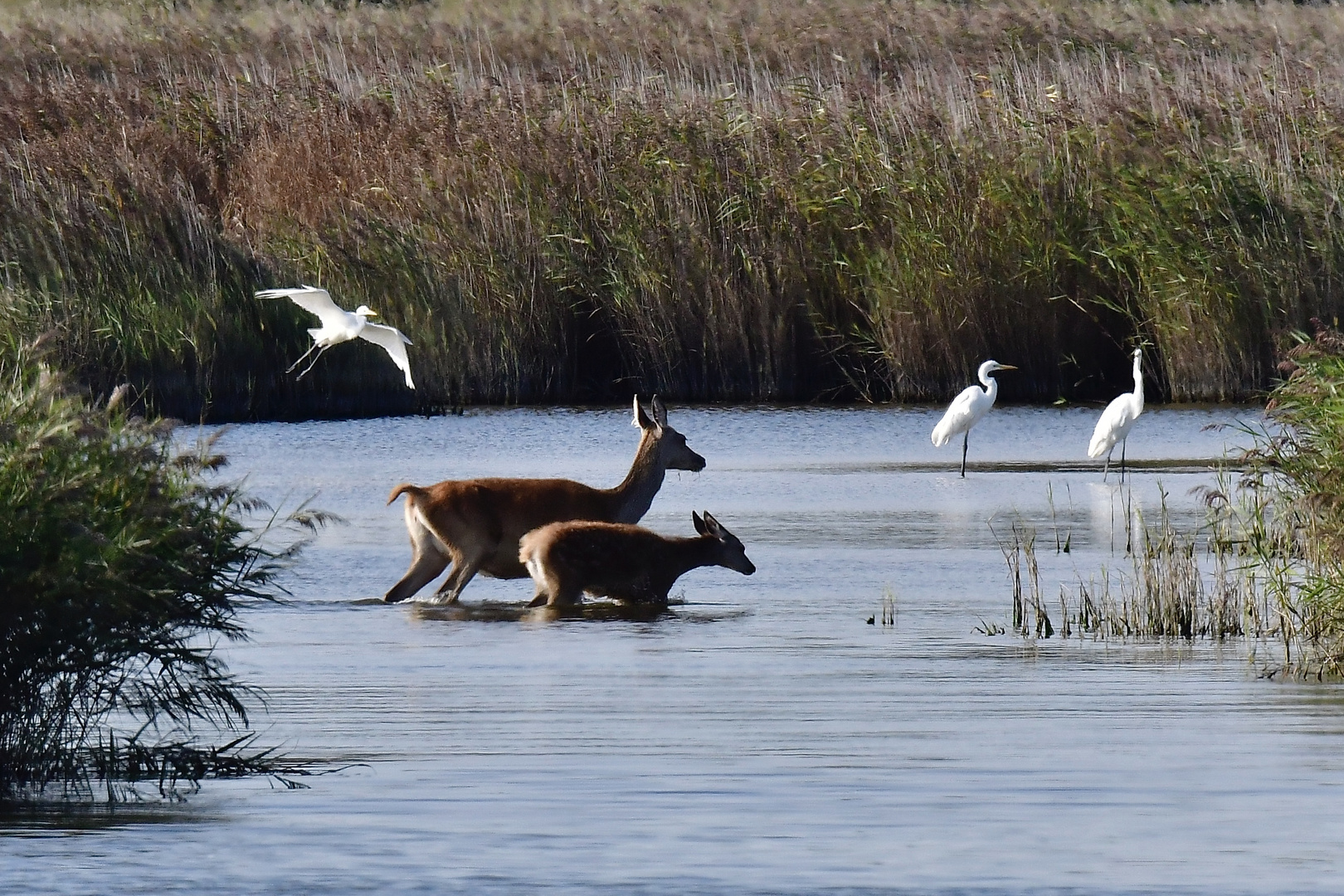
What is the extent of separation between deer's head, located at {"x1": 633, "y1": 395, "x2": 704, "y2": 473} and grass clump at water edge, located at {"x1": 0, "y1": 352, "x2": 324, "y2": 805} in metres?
5.27

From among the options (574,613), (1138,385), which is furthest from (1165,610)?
(1138,385)

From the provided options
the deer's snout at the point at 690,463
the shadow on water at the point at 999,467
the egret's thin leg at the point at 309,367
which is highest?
the egret's thin leg at the point at 309,367

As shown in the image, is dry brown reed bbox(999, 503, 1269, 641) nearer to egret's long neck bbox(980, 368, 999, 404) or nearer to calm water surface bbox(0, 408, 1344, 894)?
calm water surface bbox(0, 408, 1344, 894)

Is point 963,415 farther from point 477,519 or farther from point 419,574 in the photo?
point 419,574

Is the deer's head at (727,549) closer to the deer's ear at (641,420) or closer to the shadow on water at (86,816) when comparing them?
the deer's ear at (641,420)

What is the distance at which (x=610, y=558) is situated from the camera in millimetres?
10680

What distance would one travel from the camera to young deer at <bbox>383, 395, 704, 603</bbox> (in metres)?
11.0

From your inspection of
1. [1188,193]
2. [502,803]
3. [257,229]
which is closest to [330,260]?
[257,229]

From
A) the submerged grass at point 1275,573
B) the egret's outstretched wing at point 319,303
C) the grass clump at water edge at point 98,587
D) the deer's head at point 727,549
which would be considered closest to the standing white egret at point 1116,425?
the submerged grass at point 1275,573

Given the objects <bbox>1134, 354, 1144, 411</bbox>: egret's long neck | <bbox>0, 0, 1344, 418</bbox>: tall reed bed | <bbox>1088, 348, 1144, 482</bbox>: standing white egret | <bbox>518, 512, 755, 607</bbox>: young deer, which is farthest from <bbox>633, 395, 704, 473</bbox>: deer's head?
<bbox>0, 0, 1344, 418</bbox>: tall reed bed

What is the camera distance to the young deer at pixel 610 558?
10.6 meters

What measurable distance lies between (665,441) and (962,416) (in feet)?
15.2

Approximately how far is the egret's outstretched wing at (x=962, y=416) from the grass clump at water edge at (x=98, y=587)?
9861 millimetres

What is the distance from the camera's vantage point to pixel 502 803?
6.36 m
